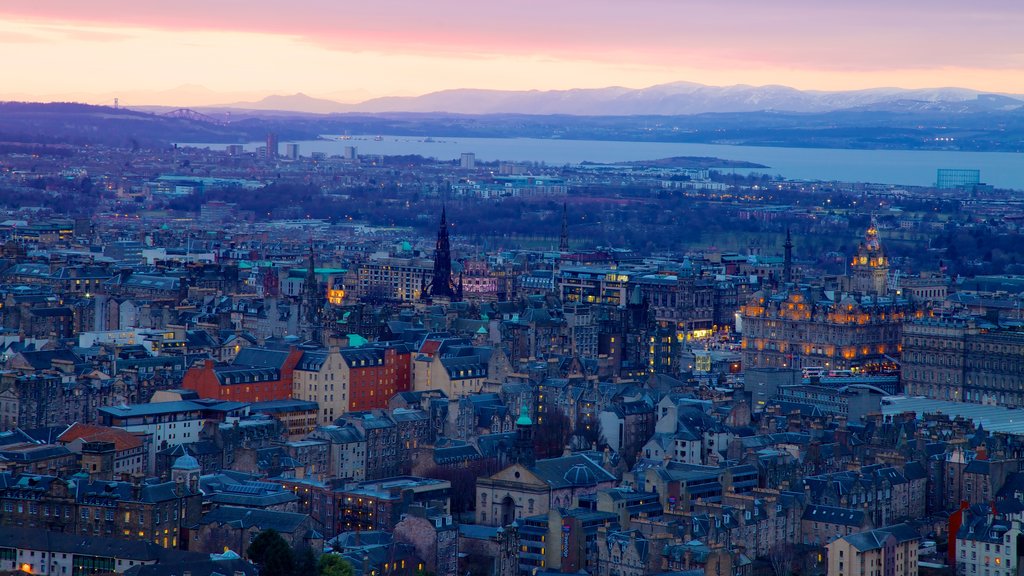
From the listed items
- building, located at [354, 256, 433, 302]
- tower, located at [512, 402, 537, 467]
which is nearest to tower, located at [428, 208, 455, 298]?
building, located at [354, 256, 433, 302]

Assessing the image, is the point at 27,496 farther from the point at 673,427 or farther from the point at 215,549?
the point at 673,427

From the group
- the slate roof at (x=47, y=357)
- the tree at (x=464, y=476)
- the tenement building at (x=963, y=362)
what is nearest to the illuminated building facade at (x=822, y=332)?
the tenement building at (x=963, y=362)

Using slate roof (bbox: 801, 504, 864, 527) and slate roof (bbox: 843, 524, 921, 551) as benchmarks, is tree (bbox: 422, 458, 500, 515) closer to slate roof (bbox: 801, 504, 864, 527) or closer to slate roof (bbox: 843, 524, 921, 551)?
slate roof (bbox: 801, 504, 864, 527)

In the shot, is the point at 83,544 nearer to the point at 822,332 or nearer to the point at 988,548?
the point at 988,548


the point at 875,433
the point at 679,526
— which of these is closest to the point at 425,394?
the point at 875,433

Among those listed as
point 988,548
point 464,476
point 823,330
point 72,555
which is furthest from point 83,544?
point 823,330
